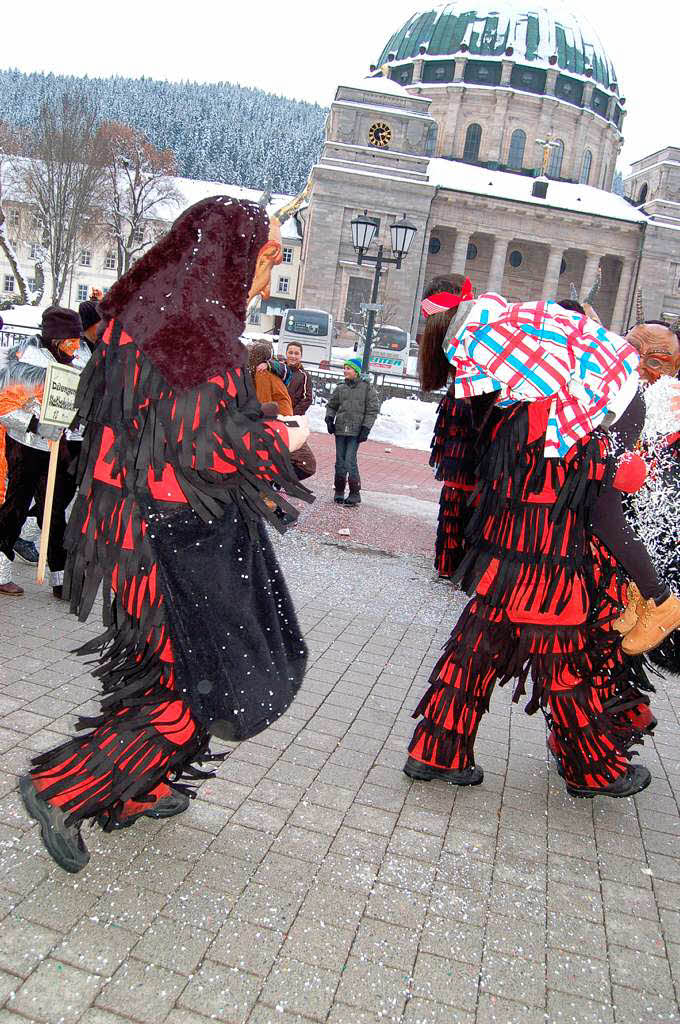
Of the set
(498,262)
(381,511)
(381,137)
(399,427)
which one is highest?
(381,137)

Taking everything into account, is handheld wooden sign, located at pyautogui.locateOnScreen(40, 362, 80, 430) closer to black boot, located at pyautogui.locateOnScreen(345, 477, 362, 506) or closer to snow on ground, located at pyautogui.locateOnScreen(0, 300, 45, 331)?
black boot, located at pyautogui.locateOnScreen(345, 477, 362, 506)

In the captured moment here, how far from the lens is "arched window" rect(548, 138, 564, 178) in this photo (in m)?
58.7

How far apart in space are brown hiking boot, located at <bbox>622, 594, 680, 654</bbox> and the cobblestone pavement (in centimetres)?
74

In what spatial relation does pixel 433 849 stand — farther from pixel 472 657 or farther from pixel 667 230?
pixel 667 230

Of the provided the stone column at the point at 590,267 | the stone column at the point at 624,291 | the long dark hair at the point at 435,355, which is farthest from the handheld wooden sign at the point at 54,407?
the stone column at the point at 624,291

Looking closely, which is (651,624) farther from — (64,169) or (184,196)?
(184,196)

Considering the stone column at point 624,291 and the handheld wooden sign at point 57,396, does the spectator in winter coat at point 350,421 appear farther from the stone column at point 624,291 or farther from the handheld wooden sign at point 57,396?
the stone column at point 624,291

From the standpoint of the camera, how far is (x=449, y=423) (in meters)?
5.53

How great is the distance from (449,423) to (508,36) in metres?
63.8

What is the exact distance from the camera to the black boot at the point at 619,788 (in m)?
3.24

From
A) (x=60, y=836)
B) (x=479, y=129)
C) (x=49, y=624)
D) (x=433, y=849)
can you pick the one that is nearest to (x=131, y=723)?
(x=60, y=836)

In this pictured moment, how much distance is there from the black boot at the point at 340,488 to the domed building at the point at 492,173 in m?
38.0

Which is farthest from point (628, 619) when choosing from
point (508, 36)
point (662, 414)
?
point (508, 36)

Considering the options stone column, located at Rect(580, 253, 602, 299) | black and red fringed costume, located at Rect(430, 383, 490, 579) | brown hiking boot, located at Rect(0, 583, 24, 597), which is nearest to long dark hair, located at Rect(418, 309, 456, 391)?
black and red fringed costume, located at Rect(430, 383, 490, 579)
